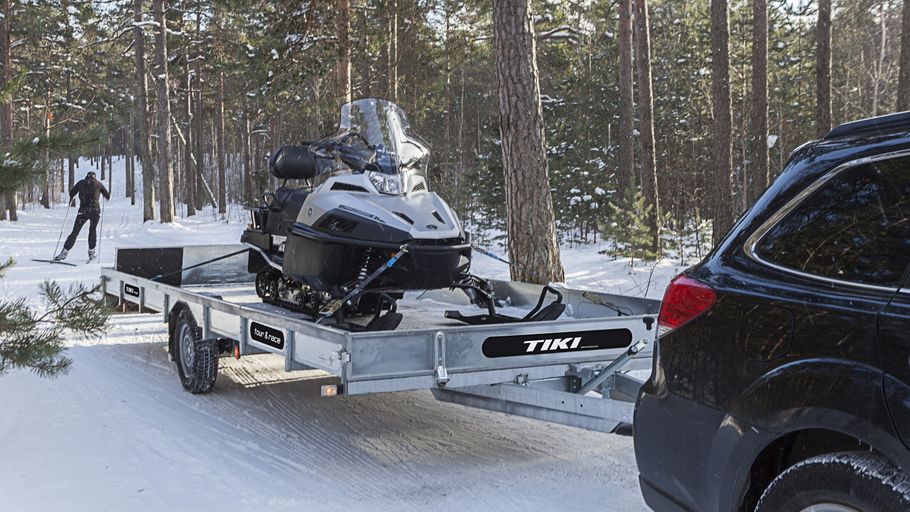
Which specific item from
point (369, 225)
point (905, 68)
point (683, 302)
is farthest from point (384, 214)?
point (905, 68)

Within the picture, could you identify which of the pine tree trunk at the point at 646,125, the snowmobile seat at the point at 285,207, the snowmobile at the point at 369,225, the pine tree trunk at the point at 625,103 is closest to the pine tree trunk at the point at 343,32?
the pine tree trunk at the point at 646,125

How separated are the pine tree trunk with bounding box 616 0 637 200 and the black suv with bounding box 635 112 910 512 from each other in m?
16.8

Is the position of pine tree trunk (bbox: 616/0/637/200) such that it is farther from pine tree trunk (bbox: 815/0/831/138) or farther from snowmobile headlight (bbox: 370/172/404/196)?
snowmobile headlight (bbox: 370/172/404/196)

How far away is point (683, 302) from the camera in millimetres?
3018

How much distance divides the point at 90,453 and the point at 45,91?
39.1 meters

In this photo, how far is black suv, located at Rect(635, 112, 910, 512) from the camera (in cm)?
223

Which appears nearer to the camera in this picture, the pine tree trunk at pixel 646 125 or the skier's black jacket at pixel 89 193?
the skier's black jacket at pixel 89 193

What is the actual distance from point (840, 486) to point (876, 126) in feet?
4.00

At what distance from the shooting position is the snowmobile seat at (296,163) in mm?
6543

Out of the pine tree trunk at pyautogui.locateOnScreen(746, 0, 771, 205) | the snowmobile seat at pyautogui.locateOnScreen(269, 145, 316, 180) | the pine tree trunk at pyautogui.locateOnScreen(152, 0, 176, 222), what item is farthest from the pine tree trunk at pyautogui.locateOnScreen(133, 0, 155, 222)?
the snowmobile seat at pyautogui.locateOnScreen(269, 145, 316, 180)

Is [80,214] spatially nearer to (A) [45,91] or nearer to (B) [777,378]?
(B) [777,378]

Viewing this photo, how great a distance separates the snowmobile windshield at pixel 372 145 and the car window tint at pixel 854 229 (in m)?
3.92

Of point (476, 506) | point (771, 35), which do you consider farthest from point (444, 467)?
point (771, 35)

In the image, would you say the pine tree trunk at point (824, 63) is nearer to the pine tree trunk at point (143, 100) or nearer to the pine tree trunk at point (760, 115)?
the pine tree trunk at point (760, 115)
